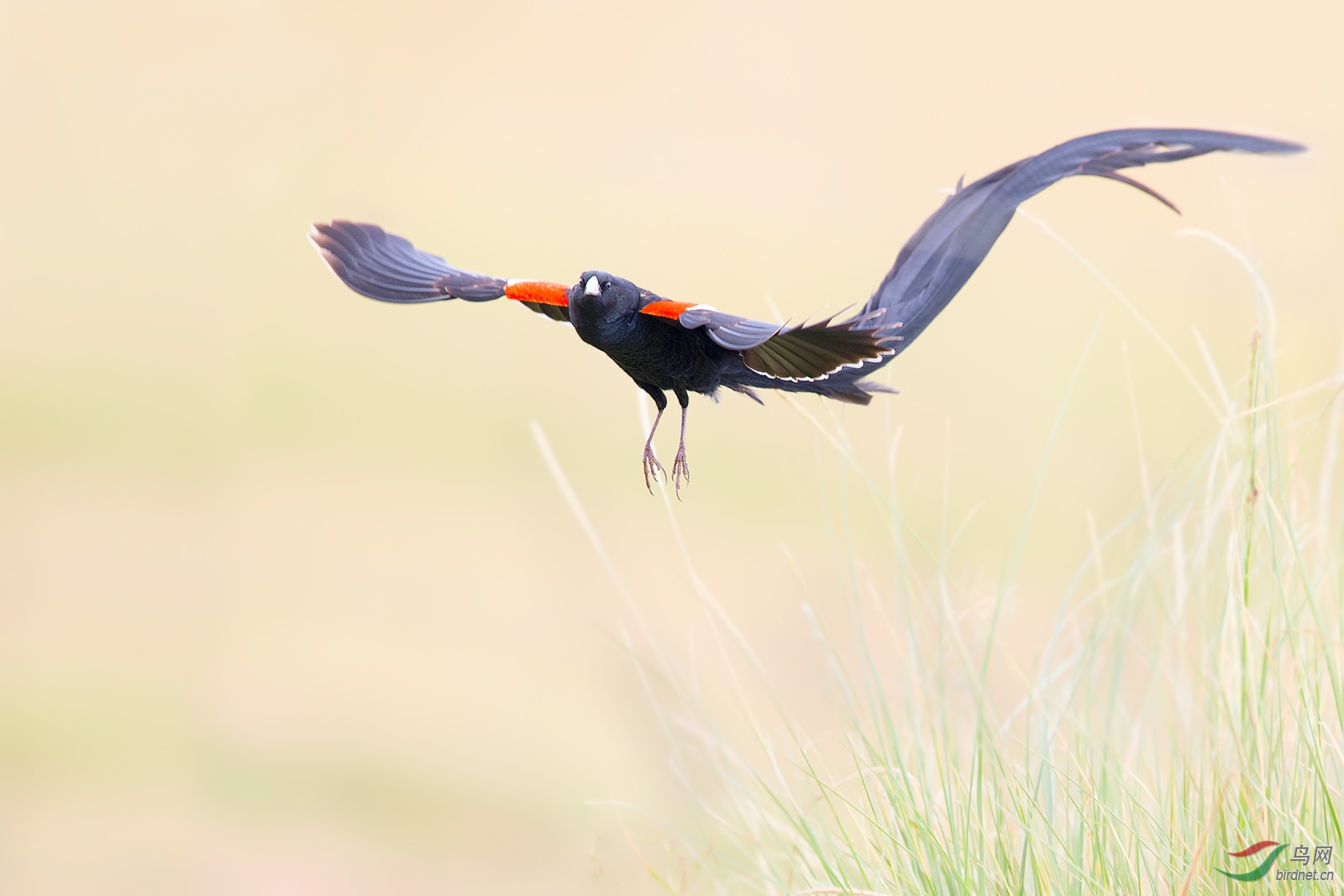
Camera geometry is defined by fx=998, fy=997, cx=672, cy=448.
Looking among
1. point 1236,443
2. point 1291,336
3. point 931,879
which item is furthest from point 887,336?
point 1291,336

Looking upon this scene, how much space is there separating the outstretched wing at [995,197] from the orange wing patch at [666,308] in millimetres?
120

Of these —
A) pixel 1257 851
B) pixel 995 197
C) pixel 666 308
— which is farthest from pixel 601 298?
pixel 1257 851

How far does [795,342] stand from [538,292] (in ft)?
0.86

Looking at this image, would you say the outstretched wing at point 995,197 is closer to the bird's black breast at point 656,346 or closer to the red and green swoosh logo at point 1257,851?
the bird's black breast at point 656,346

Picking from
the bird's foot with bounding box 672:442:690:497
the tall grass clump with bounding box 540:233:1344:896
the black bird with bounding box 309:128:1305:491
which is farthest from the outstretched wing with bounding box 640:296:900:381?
the tall grass clump with bounding box 540:233:1344:896

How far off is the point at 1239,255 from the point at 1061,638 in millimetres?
525

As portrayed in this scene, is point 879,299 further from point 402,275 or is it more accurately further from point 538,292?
point 402,275

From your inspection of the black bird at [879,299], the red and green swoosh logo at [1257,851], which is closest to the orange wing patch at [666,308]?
the black bird at [879,299]

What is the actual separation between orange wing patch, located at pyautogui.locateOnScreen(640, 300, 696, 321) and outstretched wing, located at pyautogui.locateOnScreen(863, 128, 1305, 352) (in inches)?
4.7

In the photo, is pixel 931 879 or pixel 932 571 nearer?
pixel 931 879

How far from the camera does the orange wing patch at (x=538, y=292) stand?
2.41 feet

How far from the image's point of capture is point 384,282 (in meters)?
0.79

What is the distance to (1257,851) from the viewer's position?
923 millimetres

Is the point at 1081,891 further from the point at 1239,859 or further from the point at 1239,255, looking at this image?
the point at 1239,255
